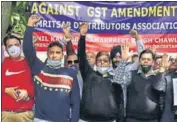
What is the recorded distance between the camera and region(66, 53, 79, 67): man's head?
16.6ft

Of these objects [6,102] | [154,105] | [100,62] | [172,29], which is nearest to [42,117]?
[6,102]

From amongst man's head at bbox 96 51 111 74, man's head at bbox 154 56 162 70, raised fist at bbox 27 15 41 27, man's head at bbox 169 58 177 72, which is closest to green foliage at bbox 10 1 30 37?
raised fist at bbox 27 15 41 27

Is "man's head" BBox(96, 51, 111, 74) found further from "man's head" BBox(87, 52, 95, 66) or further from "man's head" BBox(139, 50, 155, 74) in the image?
"man's head" BBox(139, 50, 155, 74)

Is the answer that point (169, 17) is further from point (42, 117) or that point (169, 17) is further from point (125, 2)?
point (42, 117)

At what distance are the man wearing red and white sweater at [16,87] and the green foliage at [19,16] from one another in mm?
167

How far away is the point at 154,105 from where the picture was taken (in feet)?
16.4

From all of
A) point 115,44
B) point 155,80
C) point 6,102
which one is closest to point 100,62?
point 115,44

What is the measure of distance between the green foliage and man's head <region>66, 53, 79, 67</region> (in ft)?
1.76

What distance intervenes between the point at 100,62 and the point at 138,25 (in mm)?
541

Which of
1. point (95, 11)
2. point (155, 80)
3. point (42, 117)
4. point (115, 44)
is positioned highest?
point (95, 11)

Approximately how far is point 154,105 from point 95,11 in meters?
1.13

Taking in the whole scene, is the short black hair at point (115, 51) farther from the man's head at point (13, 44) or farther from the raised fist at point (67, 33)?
the man's head at point (13, 44)

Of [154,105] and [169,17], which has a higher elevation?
[169,17]

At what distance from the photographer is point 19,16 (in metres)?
5.03
